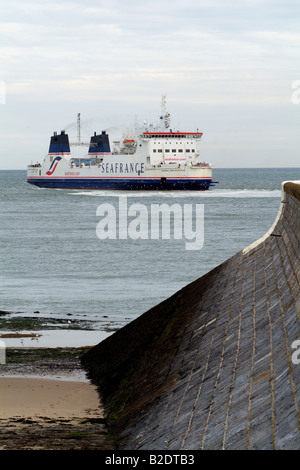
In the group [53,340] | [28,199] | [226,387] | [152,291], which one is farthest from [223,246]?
[28,199]

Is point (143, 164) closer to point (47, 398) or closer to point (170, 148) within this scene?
point (170, 148)

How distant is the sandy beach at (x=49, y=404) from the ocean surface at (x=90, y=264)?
6.05 feet

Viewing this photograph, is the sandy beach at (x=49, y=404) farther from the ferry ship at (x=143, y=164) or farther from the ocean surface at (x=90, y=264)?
the ferry ship at (x=143, y=164)

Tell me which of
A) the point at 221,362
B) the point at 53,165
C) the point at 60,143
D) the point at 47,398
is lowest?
the point at 53,165

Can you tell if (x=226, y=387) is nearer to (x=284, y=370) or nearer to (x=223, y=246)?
(x=284, y=370)

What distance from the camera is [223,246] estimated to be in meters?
31.4

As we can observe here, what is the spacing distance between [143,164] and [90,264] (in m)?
45.1

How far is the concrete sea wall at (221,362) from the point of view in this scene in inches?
183

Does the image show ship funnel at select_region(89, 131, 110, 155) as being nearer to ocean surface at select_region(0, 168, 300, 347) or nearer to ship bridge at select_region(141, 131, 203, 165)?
ship bridge at select_region(141, 131, 203, 165)

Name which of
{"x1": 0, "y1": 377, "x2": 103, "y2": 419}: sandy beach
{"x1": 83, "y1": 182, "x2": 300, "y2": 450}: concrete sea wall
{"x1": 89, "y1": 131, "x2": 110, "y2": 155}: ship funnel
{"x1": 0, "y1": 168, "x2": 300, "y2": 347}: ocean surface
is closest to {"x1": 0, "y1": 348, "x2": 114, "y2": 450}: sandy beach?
{"x1": 0, "y1": 377, "x2": 103, "y2": 419}: sandy beach

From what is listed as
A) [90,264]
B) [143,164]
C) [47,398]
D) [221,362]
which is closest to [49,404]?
[47,398]

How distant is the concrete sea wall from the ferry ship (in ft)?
201

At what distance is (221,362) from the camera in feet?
19.3

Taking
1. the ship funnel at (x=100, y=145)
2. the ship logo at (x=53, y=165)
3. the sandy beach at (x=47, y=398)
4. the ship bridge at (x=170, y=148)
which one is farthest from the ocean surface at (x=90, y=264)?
the ship logo at (x=53, y=165)
